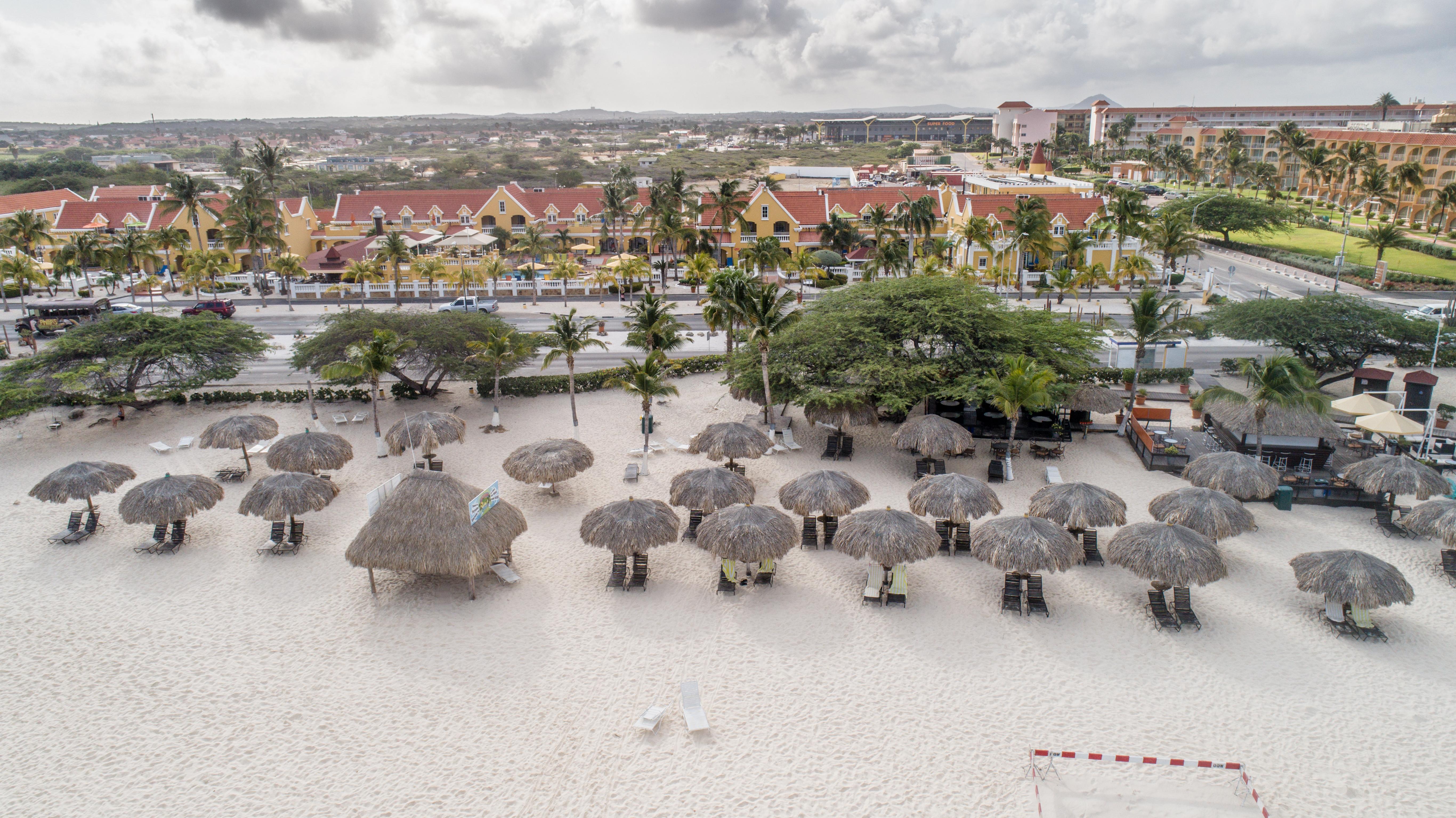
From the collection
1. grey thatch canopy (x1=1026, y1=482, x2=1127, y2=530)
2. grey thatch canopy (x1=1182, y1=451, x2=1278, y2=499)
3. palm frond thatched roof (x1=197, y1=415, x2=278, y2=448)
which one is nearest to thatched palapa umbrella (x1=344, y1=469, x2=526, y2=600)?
palm frond thatched roof (x1=197, y1=415, x2=278, y2=448)

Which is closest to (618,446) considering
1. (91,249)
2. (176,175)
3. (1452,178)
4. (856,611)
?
(856,611)

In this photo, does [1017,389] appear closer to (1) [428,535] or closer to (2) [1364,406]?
(2) [1364,406]

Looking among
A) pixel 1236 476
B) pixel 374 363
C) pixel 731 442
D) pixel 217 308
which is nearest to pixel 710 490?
pixel 731 442

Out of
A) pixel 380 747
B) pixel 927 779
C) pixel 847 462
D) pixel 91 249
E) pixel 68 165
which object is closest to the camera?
pixel 927 779

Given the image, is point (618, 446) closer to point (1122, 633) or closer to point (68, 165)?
point (1122, 633)

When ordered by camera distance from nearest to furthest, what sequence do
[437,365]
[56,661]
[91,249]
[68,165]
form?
[56,661] < [437,365] < [91,249] < [68,165]

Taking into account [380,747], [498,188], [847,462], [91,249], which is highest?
[498,188]

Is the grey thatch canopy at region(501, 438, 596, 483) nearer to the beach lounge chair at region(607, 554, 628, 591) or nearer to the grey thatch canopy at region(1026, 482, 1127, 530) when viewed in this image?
the beach lounge chair at region(607, 554, 628, 591)
